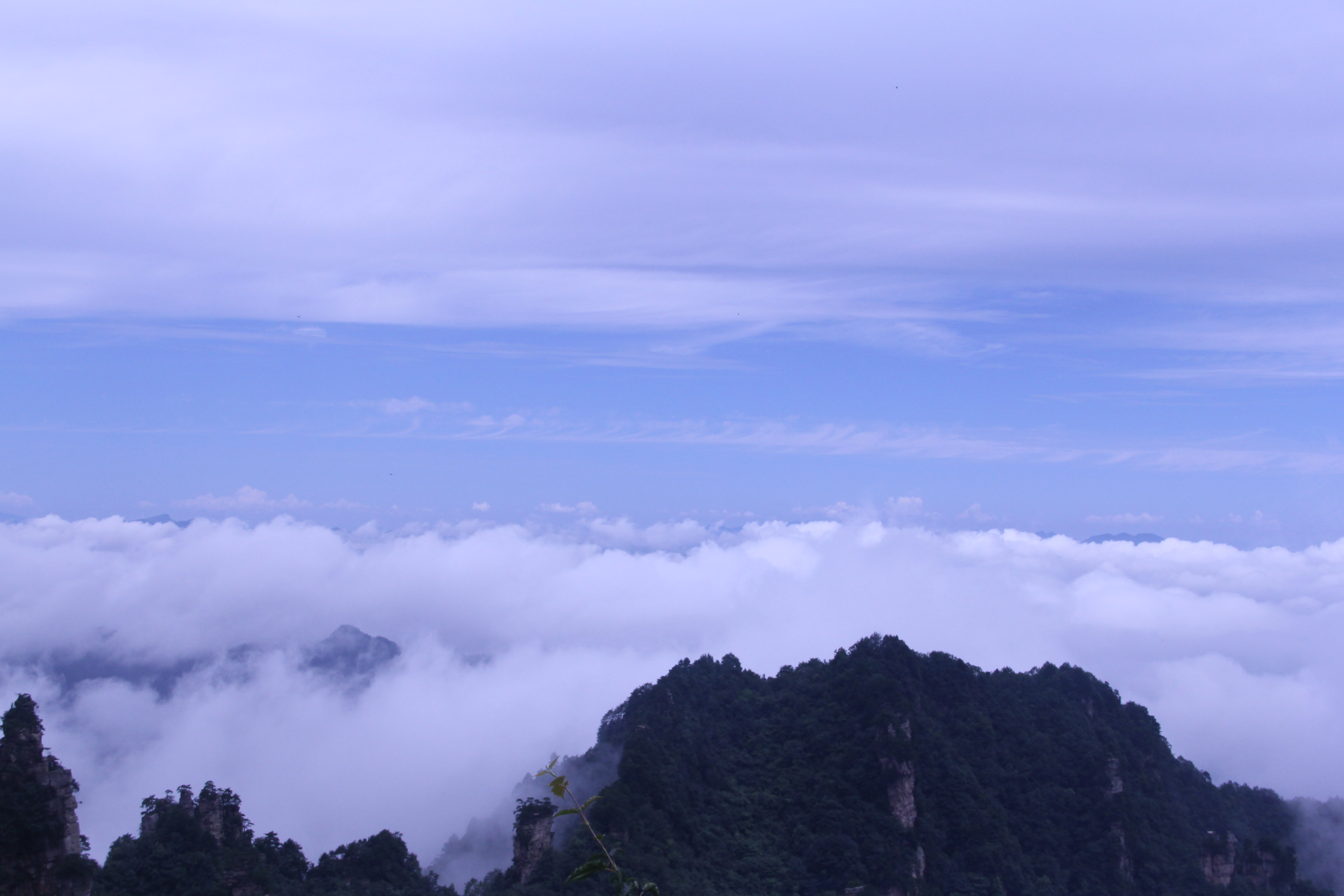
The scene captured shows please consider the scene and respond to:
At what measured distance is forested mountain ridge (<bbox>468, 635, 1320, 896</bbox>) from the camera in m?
47.0

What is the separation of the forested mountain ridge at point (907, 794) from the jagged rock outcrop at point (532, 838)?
54 centimetres

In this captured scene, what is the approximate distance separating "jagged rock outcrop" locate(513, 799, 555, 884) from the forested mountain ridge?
0.54 metres

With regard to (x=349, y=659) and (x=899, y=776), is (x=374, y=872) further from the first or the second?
(x=349, y=659)

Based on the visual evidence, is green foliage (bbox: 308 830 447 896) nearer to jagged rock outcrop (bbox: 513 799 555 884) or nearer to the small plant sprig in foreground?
jagged rock outcrop (bbox: 513 799 555 884)

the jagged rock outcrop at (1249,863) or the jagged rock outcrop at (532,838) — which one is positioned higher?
the jagged rock outcrop at (532,838)

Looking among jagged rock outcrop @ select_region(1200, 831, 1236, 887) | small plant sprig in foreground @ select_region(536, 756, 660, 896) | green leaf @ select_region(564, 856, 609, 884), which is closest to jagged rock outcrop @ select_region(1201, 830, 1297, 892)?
jagged rock outcrop @ select_region(1200, 831, 1236, 887)

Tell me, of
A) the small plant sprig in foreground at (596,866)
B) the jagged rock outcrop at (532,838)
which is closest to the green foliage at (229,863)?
the jagged rock outcrop at (532,838)

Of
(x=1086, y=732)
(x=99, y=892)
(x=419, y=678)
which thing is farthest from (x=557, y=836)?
(x=419, y=678)

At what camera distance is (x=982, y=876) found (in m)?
50.3

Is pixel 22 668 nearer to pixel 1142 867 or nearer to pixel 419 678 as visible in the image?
pixel 419 678

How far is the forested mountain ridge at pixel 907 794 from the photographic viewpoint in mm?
47000

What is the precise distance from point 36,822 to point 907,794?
42.4 metres

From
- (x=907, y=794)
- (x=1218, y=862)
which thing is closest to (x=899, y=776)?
(x=907, y=794)

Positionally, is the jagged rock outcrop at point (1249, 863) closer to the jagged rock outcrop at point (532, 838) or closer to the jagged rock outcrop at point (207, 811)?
the jagged rock outcrop at point (532, 838)
